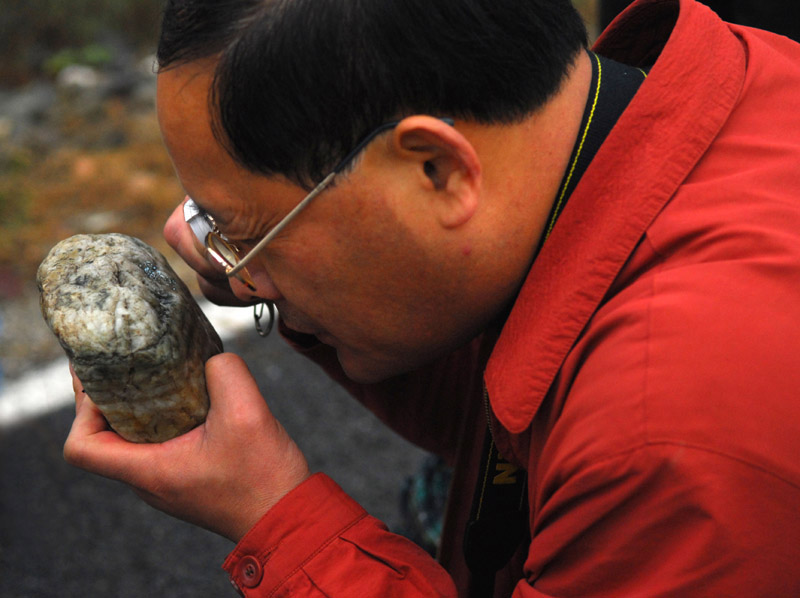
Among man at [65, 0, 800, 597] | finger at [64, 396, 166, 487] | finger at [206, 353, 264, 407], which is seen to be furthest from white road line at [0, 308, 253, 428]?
man at [65, 0, 800, 597]

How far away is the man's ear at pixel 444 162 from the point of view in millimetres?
1166

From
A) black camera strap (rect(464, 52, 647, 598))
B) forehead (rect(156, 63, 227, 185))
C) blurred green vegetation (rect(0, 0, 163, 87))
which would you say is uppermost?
forehead (rect(156, 63, 227, 185))

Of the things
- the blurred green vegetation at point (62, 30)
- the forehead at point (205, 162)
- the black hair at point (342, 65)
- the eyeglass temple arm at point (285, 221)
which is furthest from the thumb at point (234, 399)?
the blurred green vegetation at point (62, 30)

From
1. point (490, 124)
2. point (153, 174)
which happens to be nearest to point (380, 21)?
point (490, 124)

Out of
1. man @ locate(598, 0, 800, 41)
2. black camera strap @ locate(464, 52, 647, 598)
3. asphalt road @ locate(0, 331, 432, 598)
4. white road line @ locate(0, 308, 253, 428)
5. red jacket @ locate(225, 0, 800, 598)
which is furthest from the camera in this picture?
white road line @ locate(0, 308, 253, 428)

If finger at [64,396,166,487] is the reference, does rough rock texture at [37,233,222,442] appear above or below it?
above

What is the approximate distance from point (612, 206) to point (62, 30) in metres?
7.10

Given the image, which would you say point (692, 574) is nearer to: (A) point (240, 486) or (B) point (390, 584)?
(B) point (390, 584)

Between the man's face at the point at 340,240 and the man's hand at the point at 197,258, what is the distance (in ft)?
1.59

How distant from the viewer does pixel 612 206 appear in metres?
1.25

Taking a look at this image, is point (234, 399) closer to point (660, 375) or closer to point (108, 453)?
point (108, 453)

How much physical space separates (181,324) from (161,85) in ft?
1.81

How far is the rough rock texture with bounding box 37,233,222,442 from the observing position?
1.52m

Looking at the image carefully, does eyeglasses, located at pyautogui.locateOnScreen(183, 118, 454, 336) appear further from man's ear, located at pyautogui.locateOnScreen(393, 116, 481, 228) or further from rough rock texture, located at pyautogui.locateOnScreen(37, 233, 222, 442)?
rough rock texture, located at pyautogui.locateOnScreen(37, 233, 222, 442)
